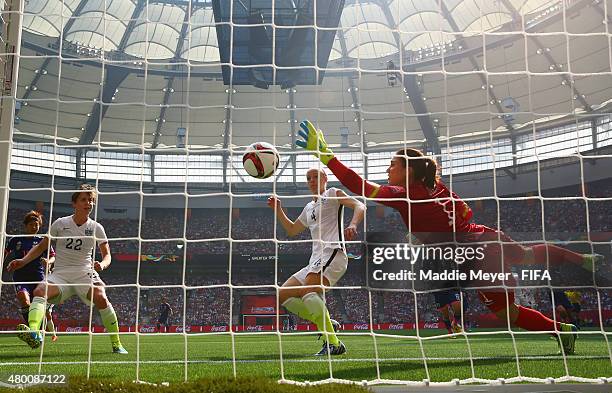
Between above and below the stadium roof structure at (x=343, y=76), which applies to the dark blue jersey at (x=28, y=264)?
below

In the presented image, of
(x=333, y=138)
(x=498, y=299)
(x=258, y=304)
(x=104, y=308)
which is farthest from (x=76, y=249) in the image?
(x=258, y=304)

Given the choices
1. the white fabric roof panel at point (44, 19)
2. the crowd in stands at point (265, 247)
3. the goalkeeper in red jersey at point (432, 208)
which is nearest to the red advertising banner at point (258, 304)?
the crowd in stands at point (265, 247)

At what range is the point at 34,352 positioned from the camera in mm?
7316

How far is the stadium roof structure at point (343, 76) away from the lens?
2128 centimetres

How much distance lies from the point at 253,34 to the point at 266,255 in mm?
16136

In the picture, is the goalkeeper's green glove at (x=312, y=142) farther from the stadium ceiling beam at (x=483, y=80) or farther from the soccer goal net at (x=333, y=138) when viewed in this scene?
the stadium ceiling beam at (x=483, y=80)

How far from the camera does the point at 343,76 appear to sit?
2394 centimetres

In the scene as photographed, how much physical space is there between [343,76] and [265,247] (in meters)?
8.59

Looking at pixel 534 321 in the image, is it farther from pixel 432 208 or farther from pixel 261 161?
pixel 261 161

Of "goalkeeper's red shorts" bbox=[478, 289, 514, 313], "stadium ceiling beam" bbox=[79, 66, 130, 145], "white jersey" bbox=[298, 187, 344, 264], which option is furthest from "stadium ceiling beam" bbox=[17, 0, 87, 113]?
"goalkeeper's red shorts" bbox=[478, 289, 514, 313]

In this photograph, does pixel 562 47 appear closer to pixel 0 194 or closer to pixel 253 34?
pixel 253 34

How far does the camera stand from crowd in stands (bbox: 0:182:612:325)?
23.3m

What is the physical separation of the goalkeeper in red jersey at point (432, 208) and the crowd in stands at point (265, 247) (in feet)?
55.4

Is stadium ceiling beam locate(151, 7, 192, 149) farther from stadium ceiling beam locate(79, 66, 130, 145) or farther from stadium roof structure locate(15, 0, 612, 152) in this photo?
stadium ceiling beam locate(79, 66, 130, 145)
